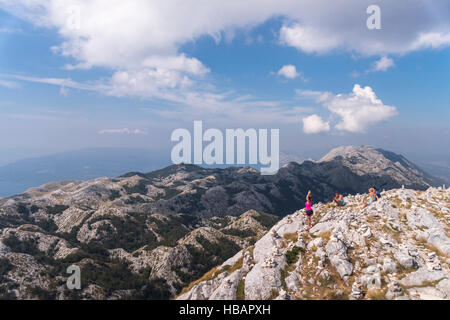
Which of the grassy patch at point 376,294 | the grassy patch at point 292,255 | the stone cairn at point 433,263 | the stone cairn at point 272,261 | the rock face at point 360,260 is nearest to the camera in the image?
the grassy patch at point 376,294

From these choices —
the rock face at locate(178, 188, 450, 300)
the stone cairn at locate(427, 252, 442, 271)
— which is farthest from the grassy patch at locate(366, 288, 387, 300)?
the stone cairn at locate(427, 252, 442, 271)

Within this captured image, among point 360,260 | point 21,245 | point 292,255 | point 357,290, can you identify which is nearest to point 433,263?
point 360,260

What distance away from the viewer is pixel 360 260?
31594 millimetres

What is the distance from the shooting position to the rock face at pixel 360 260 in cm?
2677

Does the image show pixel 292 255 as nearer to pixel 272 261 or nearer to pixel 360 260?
pixel 272 261

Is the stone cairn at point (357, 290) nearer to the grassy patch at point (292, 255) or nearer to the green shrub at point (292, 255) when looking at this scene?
the grassy patch at point (292, 255)

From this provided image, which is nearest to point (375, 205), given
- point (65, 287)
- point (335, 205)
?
point (335, 205)

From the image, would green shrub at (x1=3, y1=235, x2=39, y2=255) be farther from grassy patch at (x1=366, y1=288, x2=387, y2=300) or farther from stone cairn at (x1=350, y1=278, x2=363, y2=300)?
grassy patch at (x1=366, y1=288, x2=387, y2=300)

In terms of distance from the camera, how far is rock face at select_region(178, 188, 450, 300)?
2677 cm

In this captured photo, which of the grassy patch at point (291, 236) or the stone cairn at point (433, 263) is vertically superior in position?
the stone cairn at point (433, 263)

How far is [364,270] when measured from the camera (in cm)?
2980

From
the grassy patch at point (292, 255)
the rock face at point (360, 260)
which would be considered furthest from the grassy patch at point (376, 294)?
the grassy patch at point (292, 255)

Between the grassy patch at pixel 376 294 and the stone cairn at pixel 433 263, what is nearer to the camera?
the grassy patch at pixel 376 294
